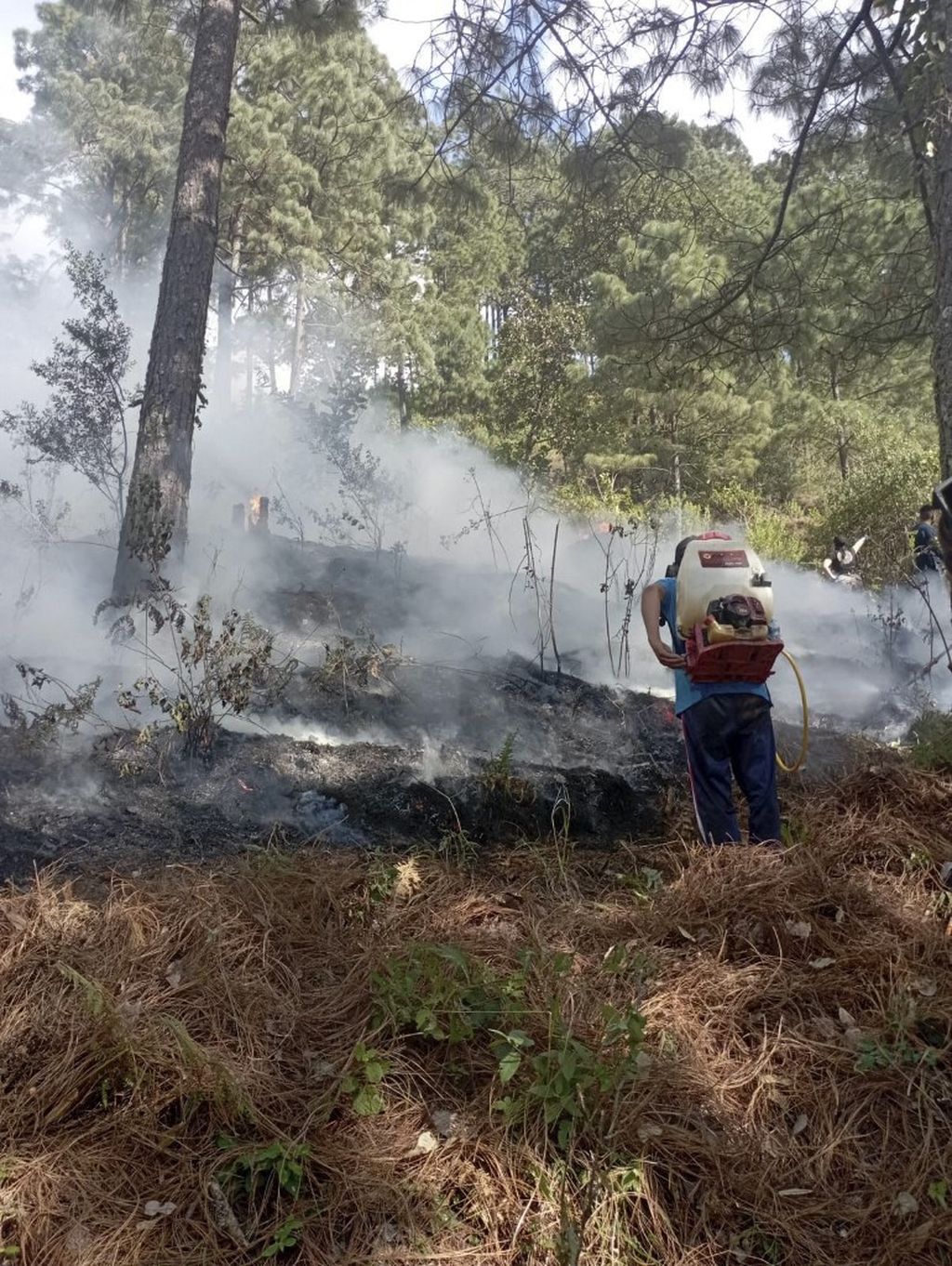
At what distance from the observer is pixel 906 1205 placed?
2018 millimetres

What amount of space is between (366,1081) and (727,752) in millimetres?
1923

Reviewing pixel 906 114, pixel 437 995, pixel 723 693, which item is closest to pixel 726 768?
pixel 723 693

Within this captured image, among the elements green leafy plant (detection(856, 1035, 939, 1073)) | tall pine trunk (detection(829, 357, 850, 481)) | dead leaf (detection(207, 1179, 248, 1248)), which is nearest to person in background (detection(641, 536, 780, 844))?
green leafy plant (detection(856, 1035, 939, 1073))

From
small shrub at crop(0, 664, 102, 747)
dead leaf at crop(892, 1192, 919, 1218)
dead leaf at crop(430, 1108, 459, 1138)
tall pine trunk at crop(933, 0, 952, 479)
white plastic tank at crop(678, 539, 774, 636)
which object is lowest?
dead leaf at crop(892, 1192, 919, 1218)

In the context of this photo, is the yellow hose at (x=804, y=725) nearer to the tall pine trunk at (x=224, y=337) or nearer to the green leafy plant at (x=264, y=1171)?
the green leafy plant at (x=264, y=1171)

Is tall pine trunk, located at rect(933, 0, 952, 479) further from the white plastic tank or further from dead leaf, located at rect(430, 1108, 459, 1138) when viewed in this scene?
dead leaf, located at rect(430, 1108, 459, 1138)

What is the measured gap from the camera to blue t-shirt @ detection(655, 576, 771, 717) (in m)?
3.51

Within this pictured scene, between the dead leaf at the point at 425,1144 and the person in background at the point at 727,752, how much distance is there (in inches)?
66.7

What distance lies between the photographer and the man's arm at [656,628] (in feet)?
11.6

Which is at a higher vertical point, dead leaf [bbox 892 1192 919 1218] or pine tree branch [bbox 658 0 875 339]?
pine tree branch [bbox 658 0 875 339]

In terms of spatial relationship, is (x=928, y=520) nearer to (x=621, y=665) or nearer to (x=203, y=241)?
(x=621, y=665)

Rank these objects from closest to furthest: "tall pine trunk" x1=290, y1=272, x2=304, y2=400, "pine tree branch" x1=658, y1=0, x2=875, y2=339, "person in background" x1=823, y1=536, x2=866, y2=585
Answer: "pine tree branch" x1=658, y1=0, x2=875, y2=339 < "person in background" x1=823, y1=536, x2=866, y2=585 < "tall pine trunk" x1=290, y1=272, x2=304, y2=400

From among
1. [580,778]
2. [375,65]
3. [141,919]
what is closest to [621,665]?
[580,778]

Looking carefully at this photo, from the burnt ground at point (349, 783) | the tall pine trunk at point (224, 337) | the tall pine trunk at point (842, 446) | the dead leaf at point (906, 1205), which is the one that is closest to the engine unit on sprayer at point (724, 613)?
the burnt ground at point (349, 783)
